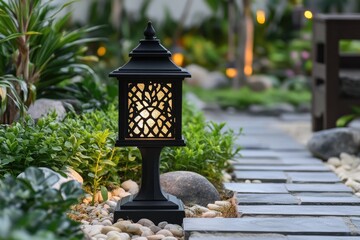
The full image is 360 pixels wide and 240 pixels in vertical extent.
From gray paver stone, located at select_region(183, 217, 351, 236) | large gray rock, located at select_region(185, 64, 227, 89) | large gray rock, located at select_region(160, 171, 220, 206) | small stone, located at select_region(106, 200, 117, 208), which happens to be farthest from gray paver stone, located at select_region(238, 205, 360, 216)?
large gray rock, located at select_region(185, 64, 227, 89)

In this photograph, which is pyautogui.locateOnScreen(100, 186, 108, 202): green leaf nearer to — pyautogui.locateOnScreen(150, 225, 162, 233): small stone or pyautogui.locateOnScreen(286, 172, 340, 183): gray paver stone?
pyautogui.locateOnScreen(150, 225, 162, 233): small stone

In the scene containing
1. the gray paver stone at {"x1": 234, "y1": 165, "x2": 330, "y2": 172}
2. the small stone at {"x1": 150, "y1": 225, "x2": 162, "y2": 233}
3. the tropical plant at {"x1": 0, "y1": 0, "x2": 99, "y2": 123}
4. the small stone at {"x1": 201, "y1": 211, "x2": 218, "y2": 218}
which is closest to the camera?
the small stone at {"x1": 150, "y1": 225, "x2": 162, "y2": 233}

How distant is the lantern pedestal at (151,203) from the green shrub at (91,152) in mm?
359

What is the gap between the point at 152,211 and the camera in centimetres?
470

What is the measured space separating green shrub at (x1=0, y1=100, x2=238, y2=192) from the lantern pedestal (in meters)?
0.36

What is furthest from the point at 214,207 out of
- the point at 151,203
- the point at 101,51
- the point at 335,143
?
the point at 101,51

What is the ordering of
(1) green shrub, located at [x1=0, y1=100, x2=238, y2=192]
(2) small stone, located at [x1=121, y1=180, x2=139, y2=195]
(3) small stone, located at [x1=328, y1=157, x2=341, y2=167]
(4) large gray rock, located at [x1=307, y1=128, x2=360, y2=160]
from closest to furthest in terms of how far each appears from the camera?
1. (1) green shrub, located at [x1=0, y1=100, x2=238, y2=192]
2. (2) small stone, located at [x1=121, y1=180, x2=139, y2=195]
3. (3) small stone, located at [x1=328, y1=157, x2=341, y2=167]
4. (4) large gray rock, located at [x1=307, y1=128, x2=360, y2=160]

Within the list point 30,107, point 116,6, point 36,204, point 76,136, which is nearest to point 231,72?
point 116,6

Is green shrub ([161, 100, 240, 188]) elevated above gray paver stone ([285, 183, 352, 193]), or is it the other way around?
green shrub ([161, 100, 240, 188])

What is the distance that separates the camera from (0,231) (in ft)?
8.47

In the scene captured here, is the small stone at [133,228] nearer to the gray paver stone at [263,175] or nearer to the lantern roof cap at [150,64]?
the lantern roof cap at [150,64]

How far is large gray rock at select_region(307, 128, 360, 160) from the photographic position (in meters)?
7.09

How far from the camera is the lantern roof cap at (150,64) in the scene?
4672mm

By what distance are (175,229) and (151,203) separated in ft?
0.86
